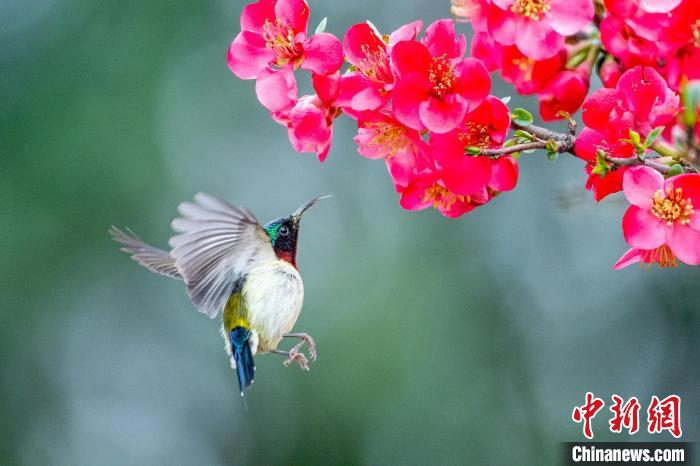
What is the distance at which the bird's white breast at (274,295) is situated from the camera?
2637 millimetres

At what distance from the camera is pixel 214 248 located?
8.41ft

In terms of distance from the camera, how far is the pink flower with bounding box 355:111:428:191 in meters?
1.68

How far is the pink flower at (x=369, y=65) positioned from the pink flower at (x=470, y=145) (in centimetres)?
13

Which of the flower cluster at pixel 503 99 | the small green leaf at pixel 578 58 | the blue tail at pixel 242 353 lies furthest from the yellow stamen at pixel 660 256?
the blue tail at pixel 242 353

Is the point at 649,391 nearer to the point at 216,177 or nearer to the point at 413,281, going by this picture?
the point at 413,281

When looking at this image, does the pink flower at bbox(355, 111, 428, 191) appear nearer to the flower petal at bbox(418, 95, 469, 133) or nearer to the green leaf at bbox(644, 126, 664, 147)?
the flower petal at bbox(418, 95, 469, 133)

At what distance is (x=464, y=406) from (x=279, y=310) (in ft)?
19.0

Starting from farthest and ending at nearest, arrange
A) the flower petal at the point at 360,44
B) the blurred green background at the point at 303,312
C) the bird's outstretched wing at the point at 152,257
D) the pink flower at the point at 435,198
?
the blurred green background at the point at 303,312
the bird's outstretched wing at the point at 152,257
the pink flower at the point at 435,198
the flower petal at the point at 360,44

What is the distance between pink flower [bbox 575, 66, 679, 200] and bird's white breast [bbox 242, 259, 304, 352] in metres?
1.23

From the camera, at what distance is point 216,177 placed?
8656mm

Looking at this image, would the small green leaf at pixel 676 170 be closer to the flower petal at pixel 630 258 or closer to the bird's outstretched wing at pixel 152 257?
the flower petal at pixel 630 258

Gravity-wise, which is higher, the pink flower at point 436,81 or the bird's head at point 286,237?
the pink flower at point 436,81

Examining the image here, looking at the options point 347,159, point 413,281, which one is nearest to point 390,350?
point 413,281

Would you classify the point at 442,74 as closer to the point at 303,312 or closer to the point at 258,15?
the point at 258,15
